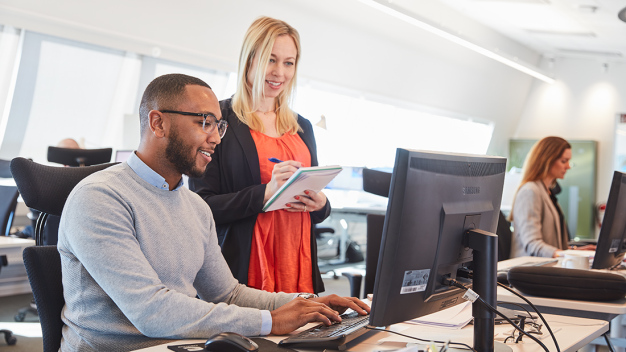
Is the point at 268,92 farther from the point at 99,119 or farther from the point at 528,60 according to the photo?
the point at 528,60

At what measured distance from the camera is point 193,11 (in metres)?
6.46

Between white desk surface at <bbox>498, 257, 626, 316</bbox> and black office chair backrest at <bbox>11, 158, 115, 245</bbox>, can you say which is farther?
white desk surface at <bbox>498, 257, 626, 316</bbox>

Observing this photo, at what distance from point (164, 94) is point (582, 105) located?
1231 centimetres

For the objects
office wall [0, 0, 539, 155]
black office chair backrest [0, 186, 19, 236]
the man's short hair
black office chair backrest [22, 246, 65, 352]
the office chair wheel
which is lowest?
the office chair wheel

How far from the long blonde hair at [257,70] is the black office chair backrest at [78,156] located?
2561 millimetres

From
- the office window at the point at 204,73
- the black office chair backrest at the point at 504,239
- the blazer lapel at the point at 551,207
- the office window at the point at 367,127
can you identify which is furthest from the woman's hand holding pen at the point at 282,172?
the office window at the point at 367,127

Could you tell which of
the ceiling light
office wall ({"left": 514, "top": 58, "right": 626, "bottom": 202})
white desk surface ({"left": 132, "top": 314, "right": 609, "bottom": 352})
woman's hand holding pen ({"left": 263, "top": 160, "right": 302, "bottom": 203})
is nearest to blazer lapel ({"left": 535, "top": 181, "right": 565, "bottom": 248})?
white desk surface ({"left": 132, "top": 314, "right": 609, "bottom": 352})

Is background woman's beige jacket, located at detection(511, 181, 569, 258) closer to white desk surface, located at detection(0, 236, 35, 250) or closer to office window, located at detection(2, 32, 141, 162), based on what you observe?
white desk surface, located at detection(0, 236, 35, 250)

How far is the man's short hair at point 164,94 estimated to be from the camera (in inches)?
66.0

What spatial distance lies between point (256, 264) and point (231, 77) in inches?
244

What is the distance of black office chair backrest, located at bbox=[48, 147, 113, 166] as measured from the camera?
4.51 metres

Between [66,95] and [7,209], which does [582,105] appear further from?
[7,209]

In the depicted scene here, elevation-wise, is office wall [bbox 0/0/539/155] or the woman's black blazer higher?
office wall [bbox 0/0/539/155]

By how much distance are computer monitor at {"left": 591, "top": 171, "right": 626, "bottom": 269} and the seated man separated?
1.52 metres
